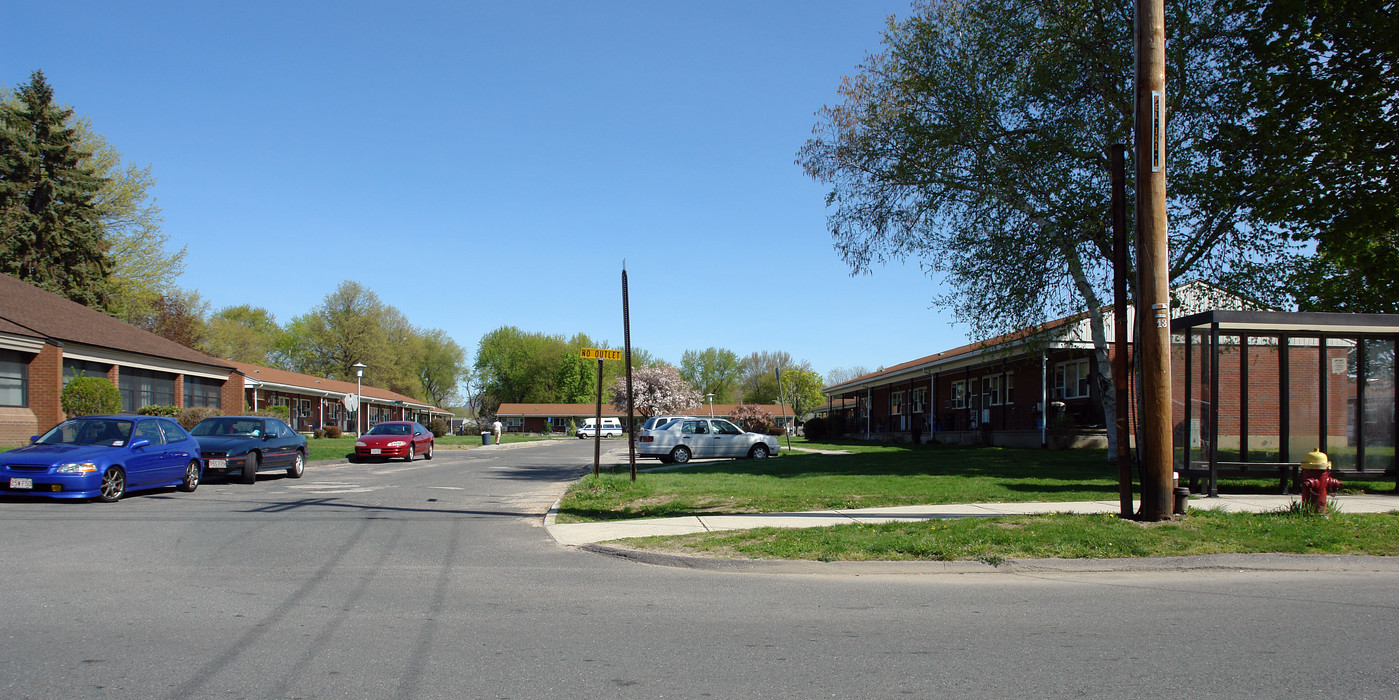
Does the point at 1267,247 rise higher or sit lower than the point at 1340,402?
higher

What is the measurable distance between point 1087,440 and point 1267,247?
9.59 metres

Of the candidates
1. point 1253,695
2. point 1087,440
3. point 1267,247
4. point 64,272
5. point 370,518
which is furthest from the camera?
point 64,272

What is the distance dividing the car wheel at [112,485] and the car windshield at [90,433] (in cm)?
56

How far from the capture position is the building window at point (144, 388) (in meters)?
32.1

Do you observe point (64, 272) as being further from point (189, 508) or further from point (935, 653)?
point (935, 653)

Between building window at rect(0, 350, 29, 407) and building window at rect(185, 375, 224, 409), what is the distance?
10025 mm

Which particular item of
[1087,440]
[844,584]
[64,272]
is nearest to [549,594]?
[844,584]

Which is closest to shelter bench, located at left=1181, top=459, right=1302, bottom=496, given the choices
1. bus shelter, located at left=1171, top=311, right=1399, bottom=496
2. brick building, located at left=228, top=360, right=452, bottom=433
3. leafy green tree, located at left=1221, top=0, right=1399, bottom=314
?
bus shelter, located at left=1171, top=311, right=1399, bottom=496

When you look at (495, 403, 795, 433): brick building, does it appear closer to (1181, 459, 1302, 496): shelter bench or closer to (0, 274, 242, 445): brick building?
(0, 274, 242, 445): brick building

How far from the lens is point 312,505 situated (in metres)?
14.1

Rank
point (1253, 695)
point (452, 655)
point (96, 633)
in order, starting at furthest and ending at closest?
point (96, 633) < point (452, 655) < point (1253, 695)

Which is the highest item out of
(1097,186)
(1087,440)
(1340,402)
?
(1097,186)

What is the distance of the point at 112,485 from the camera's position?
13641 mm

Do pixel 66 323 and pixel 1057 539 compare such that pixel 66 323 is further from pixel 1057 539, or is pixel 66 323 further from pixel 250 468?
pixel 1057 539
